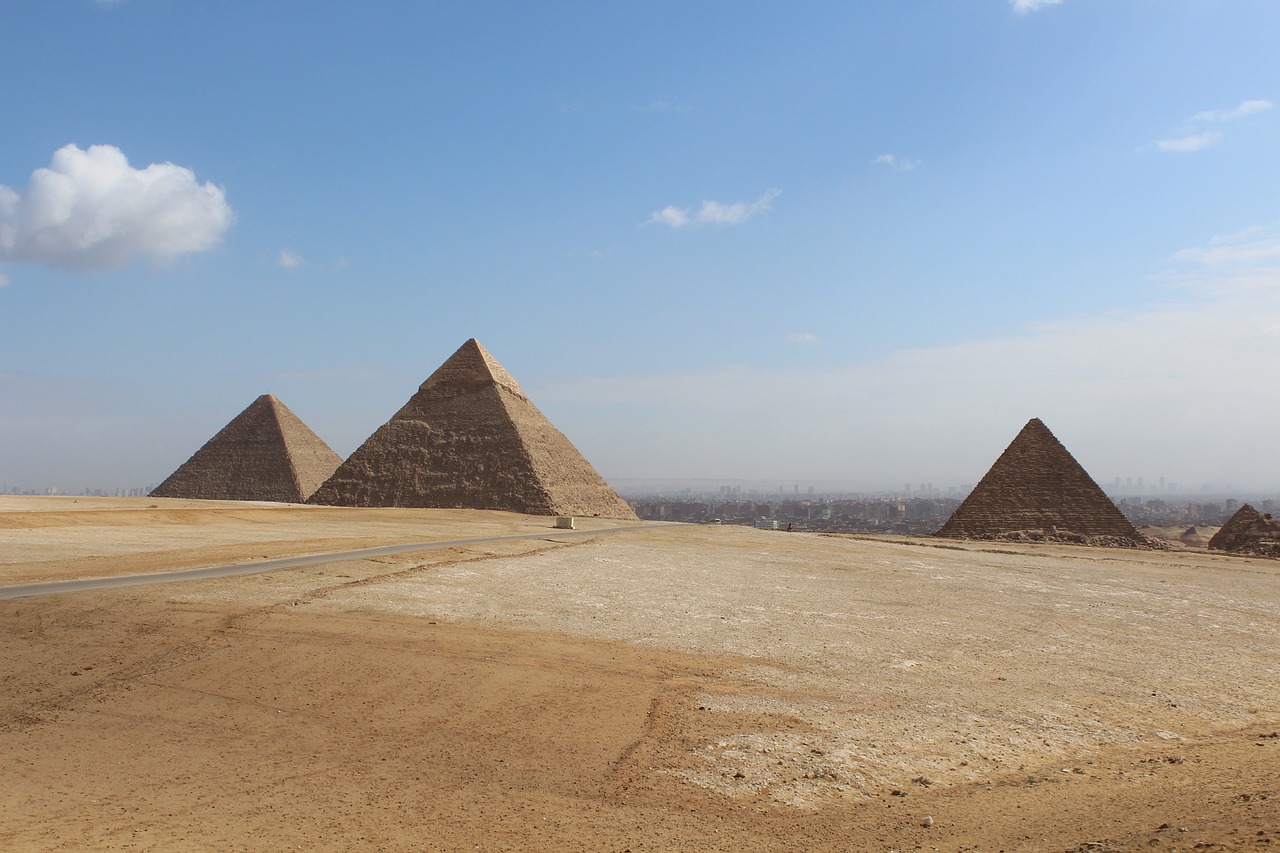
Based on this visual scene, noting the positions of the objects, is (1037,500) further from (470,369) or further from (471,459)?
(470,369)

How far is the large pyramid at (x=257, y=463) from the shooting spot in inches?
2896

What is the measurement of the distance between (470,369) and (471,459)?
8731 mm

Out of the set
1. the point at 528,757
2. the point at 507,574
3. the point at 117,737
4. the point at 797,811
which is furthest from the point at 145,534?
the point at 797,811

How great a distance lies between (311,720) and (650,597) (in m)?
8.28

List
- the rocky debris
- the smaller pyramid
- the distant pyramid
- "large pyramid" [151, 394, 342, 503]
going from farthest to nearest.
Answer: "large pyramid" [151, 394, 342, 503] → the distant pyramid → the rocky debris → the smaller pyramid

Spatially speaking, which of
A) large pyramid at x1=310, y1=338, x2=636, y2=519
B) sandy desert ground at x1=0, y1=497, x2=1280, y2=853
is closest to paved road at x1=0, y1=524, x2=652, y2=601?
sandy desert ground at x1=0, y1=497, x2=1280, y2=853

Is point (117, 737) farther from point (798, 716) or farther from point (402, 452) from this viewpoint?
point (402, 452)

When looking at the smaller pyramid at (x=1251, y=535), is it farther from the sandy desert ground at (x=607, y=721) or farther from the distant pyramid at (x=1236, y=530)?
the sandy desert ground at (x=607, y=721)

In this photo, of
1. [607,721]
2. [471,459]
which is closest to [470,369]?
[471,459]

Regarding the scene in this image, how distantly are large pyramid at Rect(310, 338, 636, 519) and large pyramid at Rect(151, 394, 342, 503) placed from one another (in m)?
14.6

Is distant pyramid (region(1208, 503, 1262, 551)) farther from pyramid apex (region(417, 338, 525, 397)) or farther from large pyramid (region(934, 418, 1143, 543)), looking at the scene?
pyramid apex (region(417, 338, 525, 397))

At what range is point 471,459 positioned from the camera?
59.1 metres

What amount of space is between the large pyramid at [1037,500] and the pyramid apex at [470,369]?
3528 centimetres

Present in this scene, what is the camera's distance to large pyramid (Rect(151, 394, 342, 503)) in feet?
241
